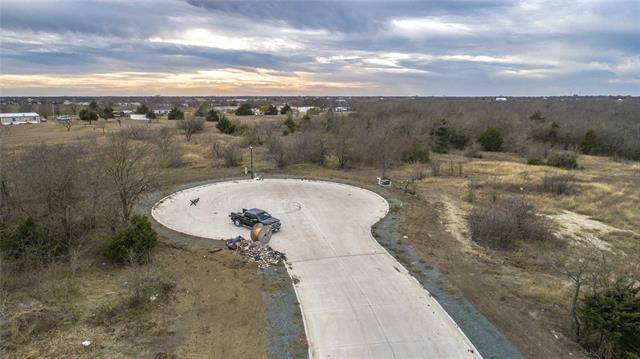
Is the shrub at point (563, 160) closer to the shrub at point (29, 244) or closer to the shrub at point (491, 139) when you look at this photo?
the shrub at point (491, 139)

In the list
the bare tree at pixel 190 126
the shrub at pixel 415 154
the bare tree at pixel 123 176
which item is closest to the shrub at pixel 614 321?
the bare tree at pixel 123 176

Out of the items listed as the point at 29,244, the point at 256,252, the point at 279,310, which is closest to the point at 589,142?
the point at 256,252

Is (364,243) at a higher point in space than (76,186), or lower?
lower

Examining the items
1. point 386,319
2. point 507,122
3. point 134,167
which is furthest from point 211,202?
point 507,122


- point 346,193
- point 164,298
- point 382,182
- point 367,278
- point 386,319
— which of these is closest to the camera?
point 386,319

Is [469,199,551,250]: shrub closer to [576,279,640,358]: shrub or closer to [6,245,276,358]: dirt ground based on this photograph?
[576,279,640,358]: shrub

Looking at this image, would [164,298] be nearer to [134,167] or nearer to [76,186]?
[76,186]
